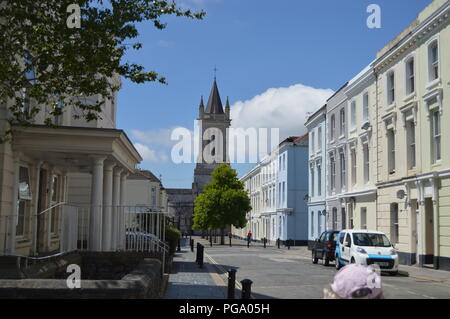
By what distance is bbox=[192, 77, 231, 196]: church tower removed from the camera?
119m

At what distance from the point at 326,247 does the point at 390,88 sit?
31.0ft

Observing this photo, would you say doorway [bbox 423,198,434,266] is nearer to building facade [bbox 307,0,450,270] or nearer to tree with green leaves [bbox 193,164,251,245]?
building facade [bbox 307,0,450,270]

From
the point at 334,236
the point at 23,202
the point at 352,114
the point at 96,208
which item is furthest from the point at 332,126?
the point at 23,202

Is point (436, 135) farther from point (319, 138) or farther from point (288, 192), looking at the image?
point (288, 192)

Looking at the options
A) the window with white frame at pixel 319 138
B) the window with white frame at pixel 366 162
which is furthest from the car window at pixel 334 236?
the window with white frame at pixel 319 138

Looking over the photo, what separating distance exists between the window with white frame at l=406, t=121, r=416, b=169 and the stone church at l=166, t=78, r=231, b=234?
298 ft

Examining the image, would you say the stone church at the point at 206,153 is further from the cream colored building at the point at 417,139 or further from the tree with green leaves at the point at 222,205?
the cream colored building at the point at 417,139

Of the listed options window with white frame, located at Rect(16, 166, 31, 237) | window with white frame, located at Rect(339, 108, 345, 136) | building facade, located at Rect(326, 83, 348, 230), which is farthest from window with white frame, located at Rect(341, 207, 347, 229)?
window with white frame, located at Rect(16, 166, 31, 237)

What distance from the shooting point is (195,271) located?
21.2 m

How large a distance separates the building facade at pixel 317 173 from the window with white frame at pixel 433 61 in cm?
1748

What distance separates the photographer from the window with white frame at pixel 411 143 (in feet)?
85.7

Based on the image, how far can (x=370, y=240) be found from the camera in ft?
72.1

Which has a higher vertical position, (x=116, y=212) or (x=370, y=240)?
(x=116, y=212)
